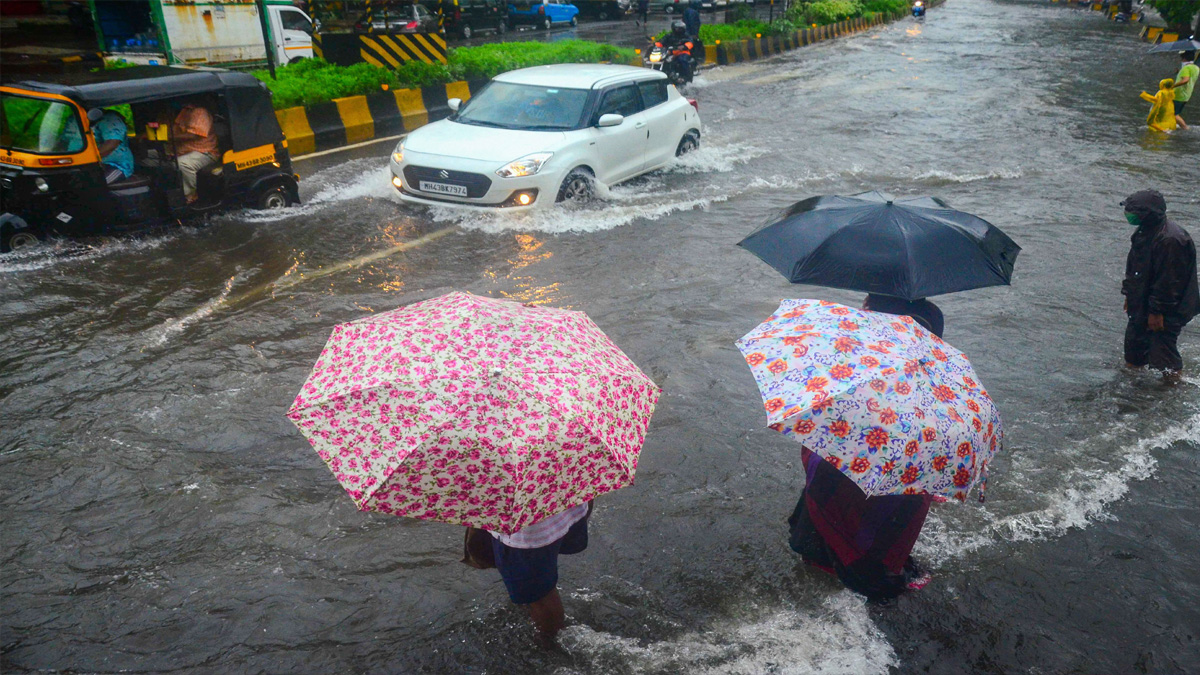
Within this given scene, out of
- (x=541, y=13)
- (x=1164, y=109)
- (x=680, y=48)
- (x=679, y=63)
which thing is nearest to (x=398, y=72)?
(x=679, y=63)

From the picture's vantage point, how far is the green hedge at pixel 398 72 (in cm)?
1212

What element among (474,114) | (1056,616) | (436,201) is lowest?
(1056,616)

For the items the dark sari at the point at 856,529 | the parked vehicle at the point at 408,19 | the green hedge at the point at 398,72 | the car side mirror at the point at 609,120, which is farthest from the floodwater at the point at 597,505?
the parked vehicle at the point at 408,19

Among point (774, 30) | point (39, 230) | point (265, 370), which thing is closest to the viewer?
point (265, 370)

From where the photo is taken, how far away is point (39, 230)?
7.18 m

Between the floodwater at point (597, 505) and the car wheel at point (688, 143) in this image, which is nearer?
the floodwater at point (597, 505)

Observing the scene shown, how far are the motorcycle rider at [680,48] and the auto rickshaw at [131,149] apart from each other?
11.5 meters

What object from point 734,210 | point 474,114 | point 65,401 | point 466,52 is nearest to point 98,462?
point 65,401

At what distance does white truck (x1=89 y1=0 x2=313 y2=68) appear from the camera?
15812mm

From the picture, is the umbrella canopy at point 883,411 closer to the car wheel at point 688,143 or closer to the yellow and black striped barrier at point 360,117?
the car wheel at point 688,143

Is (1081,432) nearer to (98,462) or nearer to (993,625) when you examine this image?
(993,625)

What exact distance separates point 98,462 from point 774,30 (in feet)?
85.5

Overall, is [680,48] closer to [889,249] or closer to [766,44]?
[766,44]

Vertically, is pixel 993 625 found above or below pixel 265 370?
below
